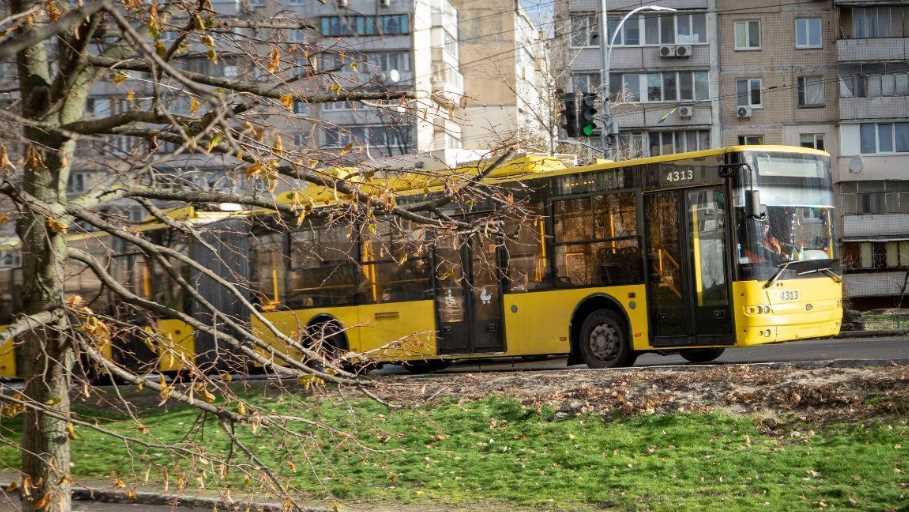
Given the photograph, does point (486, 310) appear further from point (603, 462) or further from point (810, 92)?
point (810, 92)

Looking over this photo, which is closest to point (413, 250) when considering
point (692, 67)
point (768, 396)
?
point (768, 396)

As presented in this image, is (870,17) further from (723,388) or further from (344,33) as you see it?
(344,33)

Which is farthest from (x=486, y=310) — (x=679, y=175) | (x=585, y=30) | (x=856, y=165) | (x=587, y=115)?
(x=856, y=165)

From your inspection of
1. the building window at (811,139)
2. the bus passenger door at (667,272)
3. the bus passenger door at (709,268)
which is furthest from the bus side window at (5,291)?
the building window at (811,139)

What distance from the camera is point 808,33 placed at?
5938cm

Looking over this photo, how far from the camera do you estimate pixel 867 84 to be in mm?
58438

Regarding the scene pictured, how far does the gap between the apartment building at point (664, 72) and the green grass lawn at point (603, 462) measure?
42861 millimetres

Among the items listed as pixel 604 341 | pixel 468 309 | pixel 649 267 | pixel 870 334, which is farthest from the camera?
pixel 870 334

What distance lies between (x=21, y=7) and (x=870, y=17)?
55517mm

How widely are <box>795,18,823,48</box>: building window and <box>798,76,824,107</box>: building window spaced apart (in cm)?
152

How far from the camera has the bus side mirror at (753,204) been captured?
1883 cm

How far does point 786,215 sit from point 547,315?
3.87 meters

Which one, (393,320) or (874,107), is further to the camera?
(874,107)

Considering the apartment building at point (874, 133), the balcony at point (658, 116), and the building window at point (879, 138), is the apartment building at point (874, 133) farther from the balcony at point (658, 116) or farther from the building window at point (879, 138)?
the balcony at point (658, 116)
